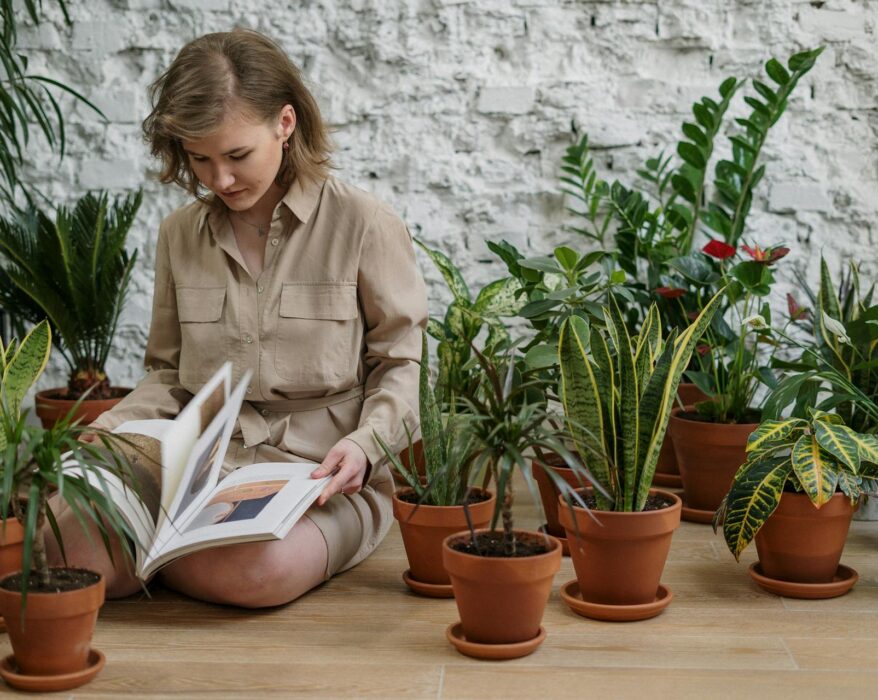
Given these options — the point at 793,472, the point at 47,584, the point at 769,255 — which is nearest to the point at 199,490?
the point at 47,584

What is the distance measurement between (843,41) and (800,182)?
17.3 inches

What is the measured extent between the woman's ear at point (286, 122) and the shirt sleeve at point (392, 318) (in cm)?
25

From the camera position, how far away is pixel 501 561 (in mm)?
1668

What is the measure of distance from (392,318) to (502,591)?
2.32 ft

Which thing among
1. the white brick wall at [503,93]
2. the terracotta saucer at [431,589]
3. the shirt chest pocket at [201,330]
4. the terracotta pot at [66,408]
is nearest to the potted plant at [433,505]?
the terracotta saucer at [431,589]

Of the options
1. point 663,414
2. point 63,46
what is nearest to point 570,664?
point 663,414

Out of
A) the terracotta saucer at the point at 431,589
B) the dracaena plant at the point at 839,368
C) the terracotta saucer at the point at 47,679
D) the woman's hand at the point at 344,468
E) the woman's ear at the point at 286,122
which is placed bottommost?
the terracotta saucer at the point at 47,679

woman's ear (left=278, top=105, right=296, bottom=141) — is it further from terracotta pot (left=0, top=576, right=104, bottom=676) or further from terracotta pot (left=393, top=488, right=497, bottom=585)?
terracotta pot (left=0, top=576, right=104, bottom=676)

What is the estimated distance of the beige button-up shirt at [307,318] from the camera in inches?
85.4

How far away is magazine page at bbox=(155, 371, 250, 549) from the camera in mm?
1721

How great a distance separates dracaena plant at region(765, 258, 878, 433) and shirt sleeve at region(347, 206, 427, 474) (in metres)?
0.80

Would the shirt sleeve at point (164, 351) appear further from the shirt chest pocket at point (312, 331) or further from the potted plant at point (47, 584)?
the potted plant at point (47, 584)

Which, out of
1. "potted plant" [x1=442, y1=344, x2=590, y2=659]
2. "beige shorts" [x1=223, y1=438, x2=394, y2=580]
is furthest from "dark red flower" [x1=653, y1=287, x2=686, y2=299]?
"potted plant" [x1=442, y1=344, x2=590, y2=659]

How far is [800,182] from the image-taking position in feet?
10.5
